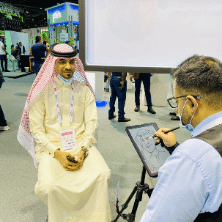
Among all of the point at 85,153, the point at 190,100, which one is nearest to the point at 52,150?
the point at 85,153

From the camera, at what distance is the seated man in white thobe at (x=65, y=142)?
1.54 m

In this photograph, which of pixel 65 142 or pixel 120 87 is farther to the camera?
pixel 120 87

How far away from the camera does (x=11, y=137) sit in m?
3.52

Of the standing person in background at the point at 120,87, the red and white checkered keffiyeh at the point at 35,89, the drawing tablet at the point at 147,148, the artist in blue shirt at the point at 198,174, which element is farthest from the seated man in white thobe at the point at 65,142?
the standing person in background at the point at 120,87

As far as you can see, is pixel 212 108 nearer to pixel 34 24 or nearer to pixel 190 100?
pixel 190 100

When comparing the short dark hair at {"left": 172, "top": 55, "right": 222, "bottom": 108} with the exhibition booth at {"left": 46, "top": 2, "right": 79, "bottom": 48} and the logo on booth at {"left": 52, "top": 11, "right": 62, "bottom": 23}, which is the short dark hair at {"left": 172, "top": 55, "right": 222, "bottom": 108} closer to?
the exhibition booth at {"left": 46, "top": 2, "right": 79, "bottom": 48}

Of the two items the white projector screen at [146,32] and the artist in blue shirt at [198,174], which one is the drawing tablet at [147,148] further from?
the artist in blue shirt at [198,174]

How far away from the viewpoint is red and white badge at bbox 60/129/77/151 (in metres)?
1.81

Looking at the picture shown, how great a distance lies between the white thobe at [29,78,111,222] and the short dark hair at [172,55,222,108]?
3.54 feet

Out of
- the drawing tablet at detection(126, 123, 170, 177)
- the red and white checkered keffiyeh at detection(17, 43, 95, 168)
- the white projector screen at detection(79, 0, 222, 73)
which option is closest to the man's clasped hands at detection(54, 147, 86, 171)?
the red and white checkered keffiyeh at detection(17, 43, 95, 168)

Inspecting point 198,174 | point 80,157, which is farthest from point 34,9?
point 198,174

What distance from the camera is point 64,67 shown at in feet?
6.01

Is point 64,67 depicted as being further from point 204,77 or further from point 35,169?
point 35,169

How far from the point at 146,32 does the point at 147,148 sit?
750 millimetres
